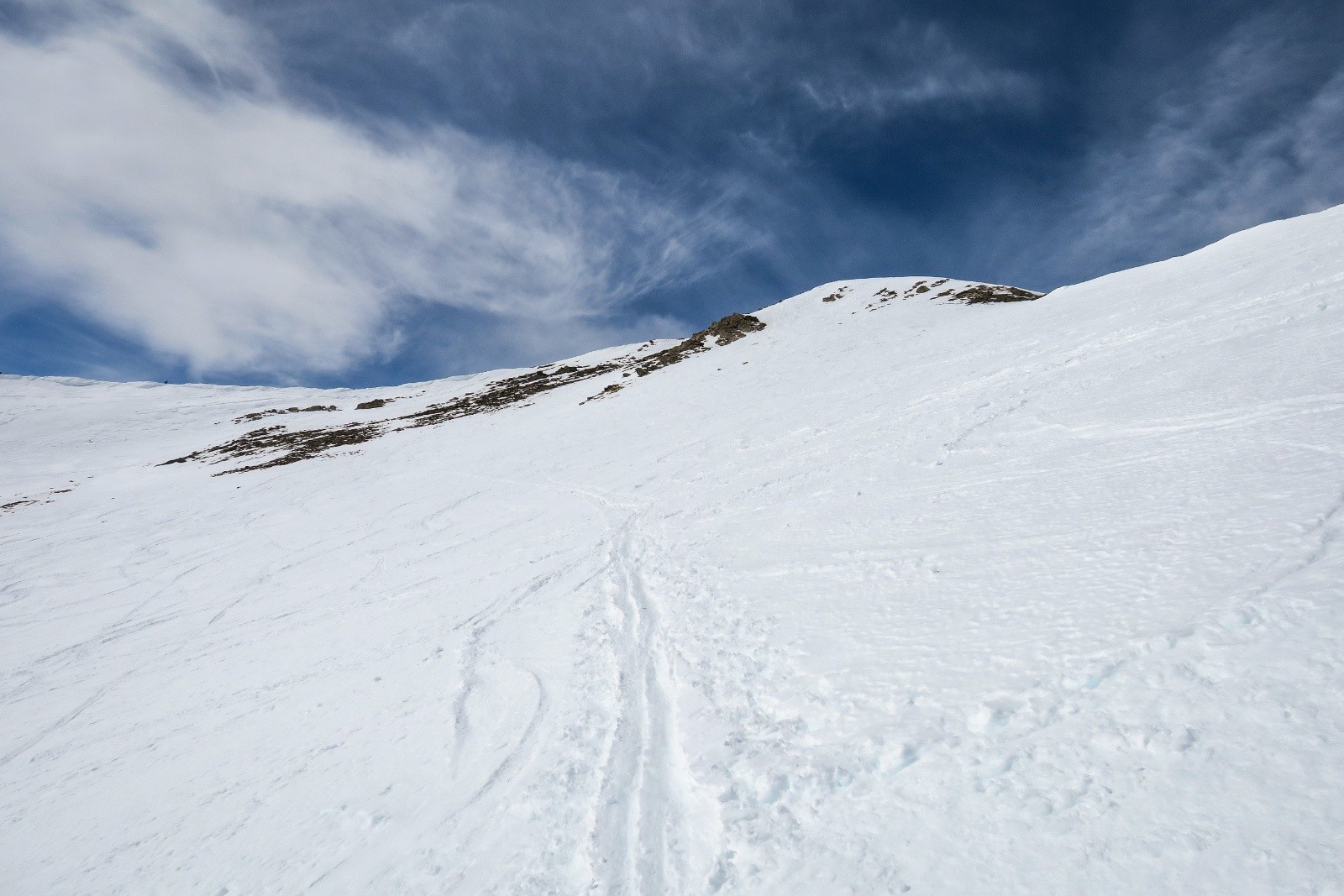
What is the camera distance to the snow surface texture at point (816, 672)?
2553 mm

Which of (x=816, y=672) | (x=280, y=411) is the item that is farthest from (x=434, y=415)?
(x=816, y=672)

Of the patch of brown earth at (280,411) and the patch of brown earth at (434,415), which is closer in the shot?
the patch of brown earth at (434,415)

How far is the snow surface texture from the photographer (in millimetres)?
2553

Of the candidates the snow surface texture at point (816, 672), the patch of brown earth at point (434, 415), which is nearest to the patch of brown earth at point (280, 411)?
the patch of brown earth at point (434, 415)

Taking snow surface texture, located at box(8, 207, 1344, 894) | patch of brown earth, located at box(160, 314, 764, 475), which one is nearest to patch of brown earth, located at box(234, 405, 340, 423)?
patch of brown earth, located at box(160, 314, 764, 475)

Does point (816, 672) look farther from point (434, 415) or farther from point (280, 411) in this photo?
point (280, 411)

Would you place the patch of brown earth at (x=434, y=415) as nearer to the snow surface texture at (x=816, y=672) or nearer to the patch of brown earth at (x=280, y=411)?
the patch of brown earth at (x=280, y=411)

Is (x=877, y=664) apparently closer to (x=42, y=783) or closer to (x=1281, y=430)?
(x=1281, y=430)

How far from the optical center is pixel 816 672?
3.95m

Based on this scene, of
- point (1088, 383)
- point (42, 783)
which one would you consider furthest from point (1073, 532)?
point (42, 783)

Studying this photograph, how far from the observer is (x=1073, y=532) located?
4.55 m

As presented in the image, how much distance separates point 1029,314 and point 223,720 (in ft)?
68.5

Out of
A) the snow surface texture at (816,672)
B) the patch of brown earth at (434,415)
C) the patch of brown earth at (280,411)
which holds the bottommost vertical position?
the snow surface texture at (816,672)

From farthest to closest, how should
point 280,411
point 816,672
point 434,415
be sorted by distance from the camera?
point 280,411 → point 434,415 → point 816,672
